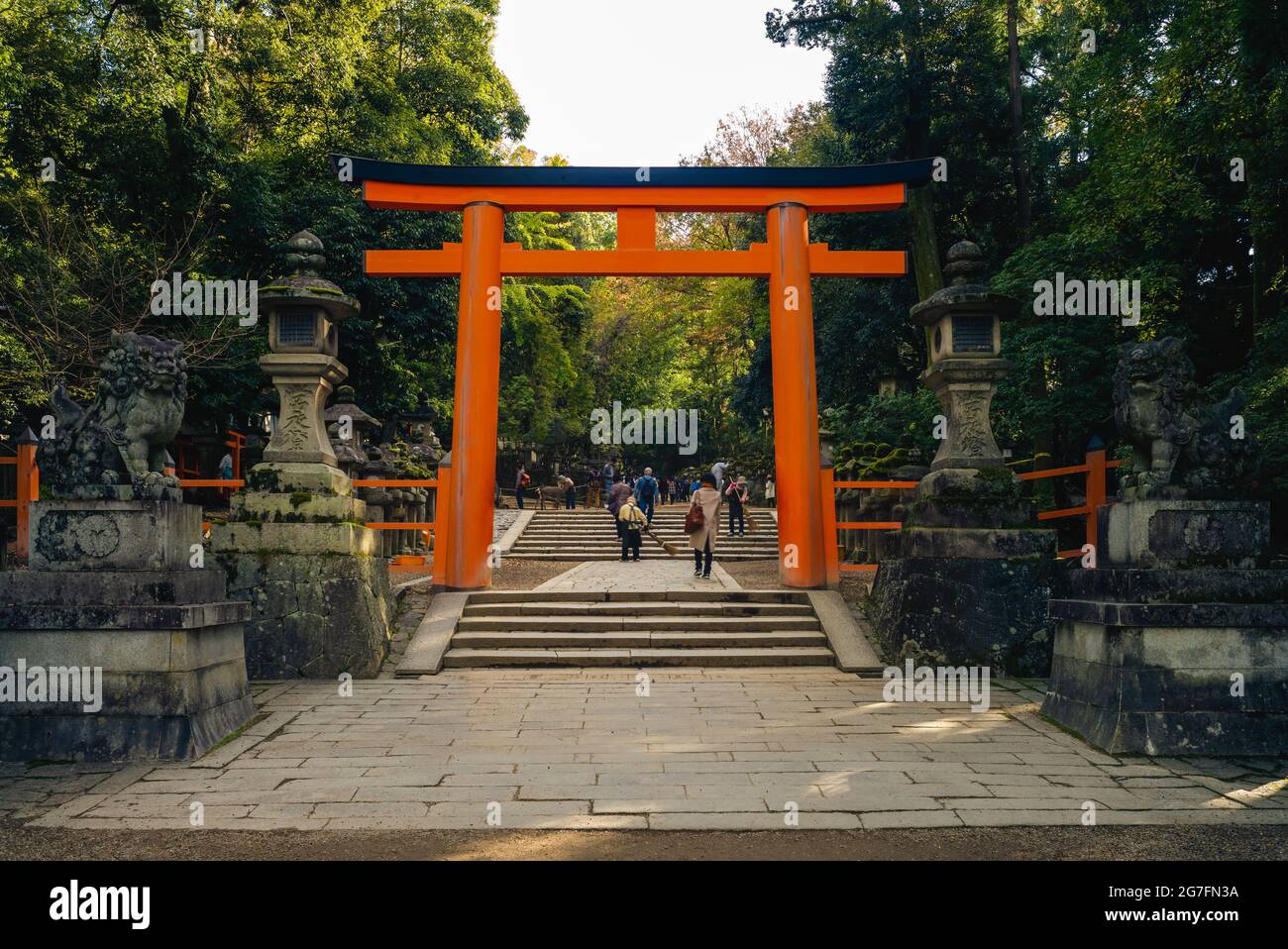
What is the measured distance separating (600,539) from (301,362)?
38.4 ft

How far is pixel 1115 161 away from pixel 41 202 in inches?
619

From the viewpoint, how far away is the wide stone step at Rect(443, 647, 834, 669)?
832cm

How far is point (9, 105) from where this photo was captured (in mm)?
14008

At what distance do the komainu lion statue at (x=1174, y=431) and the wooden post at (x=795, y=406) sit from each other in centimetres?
481

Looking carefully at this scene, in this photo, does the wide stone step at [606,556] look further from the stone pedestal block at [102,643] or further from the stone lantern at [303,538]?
the stone pedestal block at [102,643]

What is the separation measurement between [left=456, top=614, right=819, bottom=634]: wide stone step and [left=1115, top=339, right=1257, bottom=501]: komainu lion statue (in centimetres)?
407

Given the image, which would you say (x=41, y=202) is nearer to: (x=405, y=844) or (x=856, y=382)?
(x=405, y=844)

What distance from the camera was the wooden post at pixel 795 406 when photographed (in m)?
10.3

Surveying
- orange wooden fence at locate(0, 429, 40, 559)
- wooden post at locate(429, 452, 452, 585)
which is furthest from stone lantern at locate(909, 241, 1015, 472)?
orange wooden fence at locate(0, 429, 40, 559)

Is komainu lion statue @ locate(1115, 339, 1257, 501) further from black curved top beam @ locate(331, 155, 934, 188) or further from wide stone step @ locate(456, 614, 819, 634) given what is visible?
black curved top beam @ locate(331, 155, 934, 188)

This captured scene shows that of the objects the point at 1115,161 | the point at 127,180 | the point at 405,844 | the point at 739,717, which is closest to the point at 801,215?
the point at 1115,161

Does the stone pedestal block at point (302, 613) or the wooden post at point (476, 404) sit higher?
the wooden post at point (476, 404)

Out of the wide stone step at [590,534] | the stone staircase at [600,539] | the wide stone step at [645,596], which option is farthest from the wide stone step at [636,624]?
the wide stone step at [590,534]

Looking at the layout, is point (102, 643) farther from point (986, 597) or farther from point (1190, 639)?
point (986, 597)
